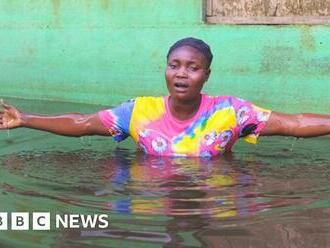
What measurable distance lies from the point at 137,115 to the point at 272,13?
2.68 meters

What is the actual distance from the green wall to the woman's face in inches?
96.4

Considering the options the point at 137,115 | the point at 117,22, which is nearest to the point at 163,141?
the point at 137,115

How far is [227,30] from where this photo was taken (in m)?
7.29

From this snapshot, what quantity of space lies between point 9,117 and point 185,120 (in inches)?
52.7

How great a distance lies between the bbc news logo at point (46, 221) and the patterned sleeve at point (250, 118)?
5.37 ft

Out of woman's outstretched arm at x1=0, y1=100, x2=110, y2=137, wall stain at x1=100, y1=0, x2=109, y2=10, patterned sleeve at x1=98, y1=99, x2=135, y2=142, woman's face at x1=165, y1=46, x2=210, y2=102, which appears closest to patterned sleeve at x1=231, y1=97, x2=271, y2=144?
woman's face at x1=165, y1=46, x2=210, y2=102

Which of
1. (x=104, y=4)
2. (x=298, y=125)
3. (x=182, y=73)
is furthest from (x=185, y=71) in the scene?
(x=104, y=4)

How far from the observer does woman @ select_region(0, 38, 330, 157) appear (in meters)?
4.82

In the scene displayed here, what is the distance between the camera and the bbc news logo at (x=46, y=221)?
3525 mm

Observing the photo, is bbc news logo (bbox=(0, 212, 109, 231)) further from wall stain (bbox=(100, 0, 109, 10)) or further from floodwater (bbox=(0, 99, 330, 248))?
wall stain (bbox=(100, 0, 109, 10))

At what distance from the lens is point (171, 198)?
4.10 metres

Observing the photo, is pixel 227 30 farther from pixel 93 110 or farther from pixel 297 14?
pixel 93 110

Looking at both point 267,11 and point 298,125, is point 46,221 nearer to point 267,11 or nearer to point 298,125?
point 298,125

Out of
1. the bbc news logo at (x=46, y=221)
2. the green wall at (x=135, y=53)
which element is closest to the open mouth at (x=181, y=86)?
the bbc news logo at (x=46, y=221)
